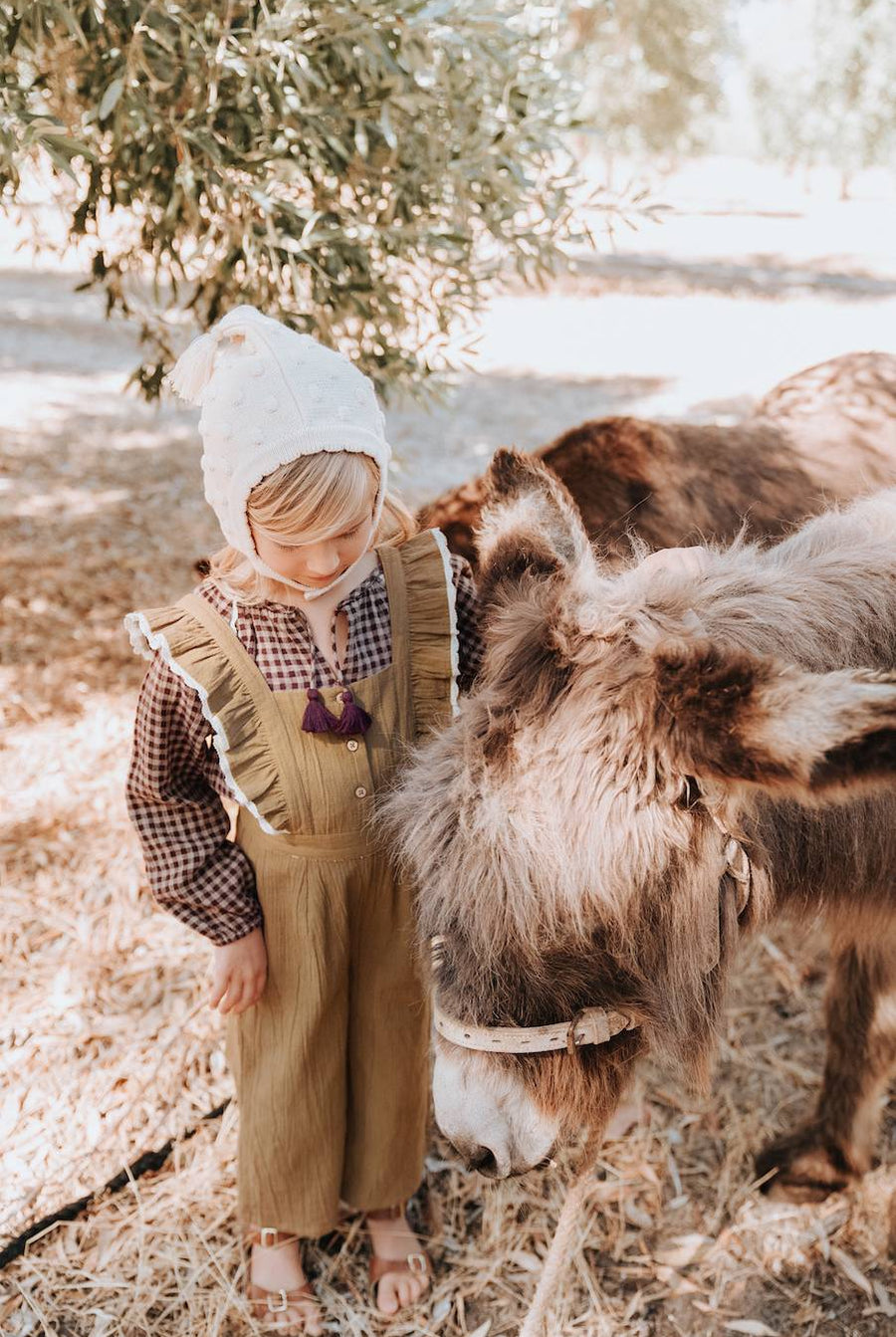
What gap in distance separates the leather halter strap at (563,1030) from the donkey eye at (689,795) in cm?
9

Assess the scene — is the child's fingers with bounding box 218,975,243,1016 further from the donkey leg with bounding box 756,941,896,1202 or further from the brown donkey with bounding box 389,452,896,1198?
the donkey leg with bounding box 756,941,896,1202

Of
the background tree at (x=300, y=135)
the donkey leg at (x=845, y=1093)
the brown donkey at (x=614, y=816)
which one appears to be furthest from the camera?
the background tree at (x=300, y=135)

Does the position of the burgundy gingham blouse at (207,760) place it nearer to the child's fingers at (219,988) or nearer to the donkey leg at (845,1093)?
the child's fingers at (219,988)

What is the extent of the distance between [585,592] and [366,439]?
1.68 feet

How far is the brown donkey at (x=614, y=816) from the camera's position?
1.55m

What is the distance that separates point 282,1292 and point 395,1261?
28 cm

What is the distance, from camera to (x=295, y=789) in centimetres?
204

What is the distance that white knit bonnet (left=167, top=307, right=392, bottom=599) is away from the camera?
1.85 m

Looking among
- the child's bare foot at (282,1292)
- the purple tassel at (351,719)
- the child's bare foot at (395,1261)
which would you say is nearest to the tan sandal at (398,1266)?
the child's bare foot at (395,1261)

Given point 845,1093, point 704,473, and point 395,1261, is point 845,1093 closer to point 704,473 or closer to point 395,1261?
point 395,1261

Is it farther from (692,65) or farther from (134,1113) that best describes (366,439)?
(692,65)

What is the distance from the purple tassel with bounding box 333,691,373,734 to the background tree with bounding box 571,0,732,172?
61.8ft

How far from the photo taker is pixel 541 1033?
1.68 m

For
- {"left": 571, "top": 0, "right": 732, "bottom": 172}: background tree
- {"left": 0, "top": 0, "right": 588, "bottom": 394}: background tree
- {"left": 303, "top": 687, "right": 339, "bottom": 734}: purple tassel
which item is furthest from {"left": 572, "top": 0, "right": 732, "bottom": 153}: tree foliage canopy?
{"left": 303, "top": 687, "right": 339, "bottom": 734}: purple tassel
